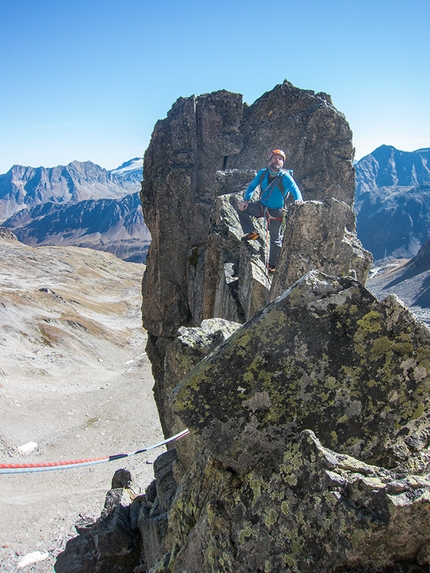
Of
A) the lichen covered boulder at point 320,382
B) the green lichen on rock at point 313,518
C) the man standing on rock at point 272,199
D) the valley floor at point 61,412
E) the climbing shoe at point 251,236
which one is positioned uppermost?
the man standing on rock at point 272,199

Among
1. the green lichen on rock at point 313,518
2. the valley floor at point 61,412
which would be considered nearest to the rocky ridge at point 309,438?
the green lichen on rock at point 313,518

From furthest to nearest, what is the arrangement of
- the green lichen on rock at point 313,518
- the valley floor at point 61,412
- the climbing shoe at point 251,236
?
the valley floor at point 61,412 → the climbing shoe at point 251,236 → the green lichen on rock at point 313,518

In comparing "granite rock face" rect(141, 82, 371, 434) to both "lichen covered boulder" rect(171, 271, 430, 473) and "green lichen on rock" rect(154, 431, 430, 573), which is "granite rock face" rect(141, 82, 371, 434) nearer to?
"lichen covered boulder" rect(171, 271, 430, 473)

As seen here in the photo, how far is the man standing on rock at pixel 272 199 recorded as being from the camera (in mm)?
15273

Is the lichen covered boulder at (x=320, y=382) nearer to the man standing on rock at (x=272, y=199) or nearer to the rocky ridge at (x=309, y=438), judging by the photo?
the rocky ridge at (x=309, y=438)

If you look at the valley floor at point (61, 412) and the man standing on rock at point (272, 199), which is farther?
the valley floor at point (61, 412)

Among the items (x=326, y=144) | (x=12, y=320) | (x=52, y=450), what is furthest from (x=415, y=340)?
(x=12, y=320)

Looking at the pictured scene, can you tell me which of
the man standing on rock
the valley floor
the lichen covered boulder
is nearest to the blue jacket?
the man standing on rock

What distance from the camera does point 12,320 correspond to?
88125mm

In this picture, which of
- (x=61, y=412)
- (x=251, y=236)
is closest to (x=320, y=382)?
(x=251, y=236)

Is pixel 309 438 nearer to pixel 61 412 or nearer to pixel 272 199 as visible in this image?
pixel 272 199

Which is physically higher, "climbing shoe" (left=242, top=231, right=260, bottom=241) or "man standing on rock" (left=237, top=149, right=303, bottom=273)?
"man standing on rock" (left=237, top=149, right=303, bottom=273)

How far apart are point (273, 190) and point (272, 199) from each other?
389 mm

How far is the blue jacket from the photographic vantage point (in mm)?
15344
